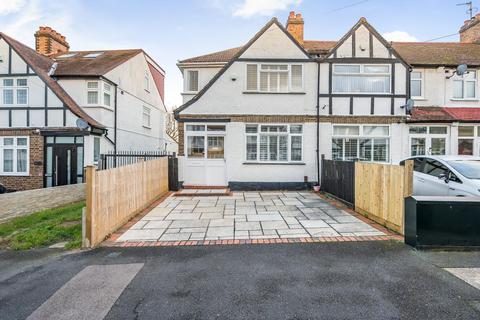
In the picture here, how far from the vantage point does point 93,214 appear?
5.19 meters

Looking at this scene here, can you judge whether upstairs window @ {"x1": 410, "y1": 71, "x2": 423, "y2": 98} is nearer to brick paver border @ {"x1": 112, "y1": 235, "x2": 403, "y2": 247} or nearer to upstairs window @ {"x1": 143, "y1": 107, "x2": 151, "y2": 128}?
brick paver border @ {"x1": 112, "y1": 235, "x2": 403, "y2": 247}

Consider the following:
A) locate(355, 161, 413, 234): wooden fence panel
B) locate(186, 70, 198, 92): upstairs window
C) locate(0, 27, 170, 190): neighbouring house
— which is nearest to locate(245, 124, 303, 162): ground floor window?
locate(355, 161, 413, 234): wooden fence panel

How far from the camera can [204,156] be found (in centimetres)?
1217

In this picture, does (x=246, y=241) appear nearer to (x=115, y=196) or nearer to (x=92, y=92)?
(x=115, y=196)

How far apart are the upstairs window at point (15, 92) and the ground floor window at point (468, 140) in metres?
21.2

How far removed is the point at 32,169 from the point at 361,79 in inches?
639

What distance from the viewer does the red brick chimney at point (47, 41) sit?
19.1 m

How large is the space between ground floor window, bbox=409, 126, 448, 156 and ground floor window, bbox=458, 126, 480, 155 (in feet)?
2.96

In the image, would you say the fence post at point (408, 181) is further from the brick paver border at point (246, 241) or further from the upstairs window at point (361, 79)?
the upstairs window at point (361, 79)

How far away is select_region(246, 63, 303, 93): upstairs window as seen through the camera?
12.2m

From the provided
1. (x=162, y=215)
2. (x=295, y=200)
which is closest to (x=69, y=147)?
(x=162, y=215)

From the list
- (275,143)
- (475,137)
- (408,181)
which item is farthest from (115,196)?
(475,137)

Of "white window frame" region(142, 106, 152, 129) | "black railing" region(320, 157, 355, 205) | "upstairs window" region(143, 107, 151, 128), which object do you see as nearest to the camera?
"black railing" region(320, 157, 355, 205)

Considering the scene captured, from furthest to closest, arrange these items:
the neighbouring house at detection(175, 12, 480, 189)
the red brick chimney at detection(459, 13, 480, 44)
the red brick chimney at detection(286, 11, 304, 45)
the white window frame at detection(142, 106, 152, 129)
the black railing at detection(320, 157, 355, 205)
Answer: the white window frame at detection(142, 106, 152, 129)
the red brick chimney at detection(459, 13, 480, 44)
the red brick chimney at detection(286, 11, 304, 45)
the neighbouring house at detection(175, 12, 480, 189)
the black railing at detection(320, 157, 355, 205)
